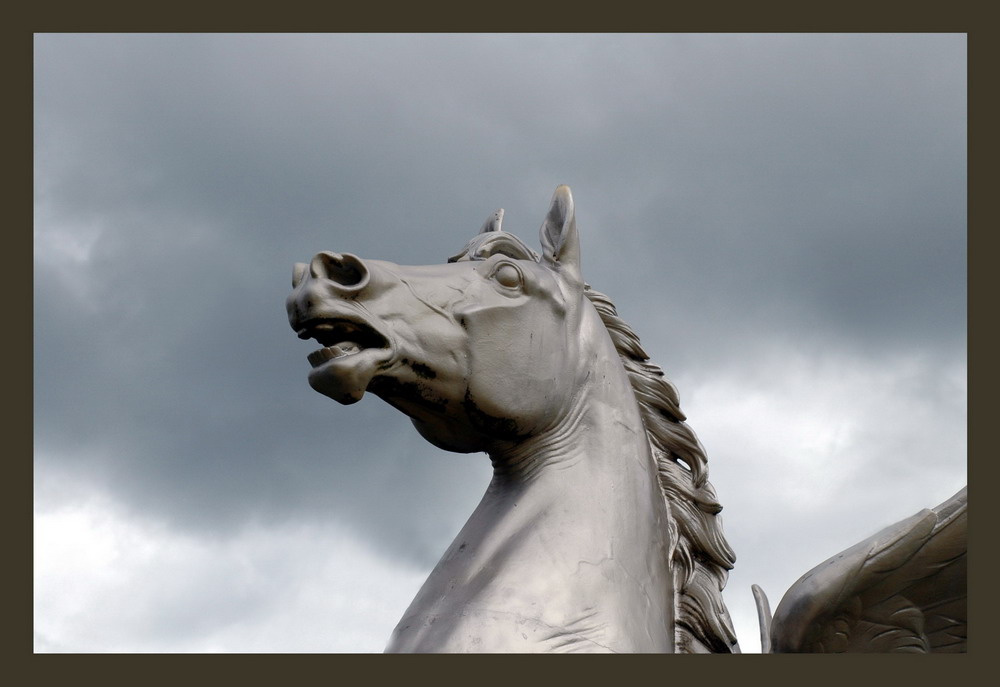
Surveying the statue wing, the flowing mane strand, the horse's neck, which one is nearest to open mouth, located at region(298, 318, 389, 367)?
the horse's neck

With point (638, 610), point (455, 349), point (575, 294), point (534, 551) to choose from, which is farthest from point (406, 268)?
point (638, 610)

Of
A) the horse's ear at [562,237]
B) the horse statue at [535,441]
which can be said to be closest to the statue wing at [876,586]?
the horse statue at [535,441]

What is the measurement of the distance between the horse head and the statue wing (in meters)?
1.07

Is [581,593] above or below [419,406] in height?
below

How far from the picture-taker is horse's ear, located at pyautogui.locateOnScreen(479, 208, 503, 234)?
16.6 ft

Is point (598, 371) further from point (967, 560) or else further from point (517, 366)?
point (967, 560)

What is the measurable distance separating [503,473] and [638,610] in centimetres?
66

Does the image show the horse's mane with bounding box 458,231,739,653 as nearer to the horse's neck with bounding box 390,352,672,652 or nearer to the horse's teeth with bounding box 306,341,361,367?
the horse's neck with bounding box 390,352,672,652

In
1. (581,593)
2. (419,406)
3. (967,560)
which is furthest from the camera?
(967,560)

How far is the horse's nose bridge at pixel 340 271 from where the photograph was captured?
13.7ft

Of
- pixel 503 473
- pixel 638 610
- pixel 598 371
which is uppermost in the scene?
pixel 598 371

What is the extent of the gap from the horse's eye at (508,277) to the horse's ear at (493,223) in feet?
1.79

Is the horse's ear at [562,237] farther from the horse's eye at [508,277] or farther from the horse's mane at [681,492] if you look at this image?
the horse's eye at [508,277]

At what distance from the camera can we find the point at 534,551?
13.6ft
